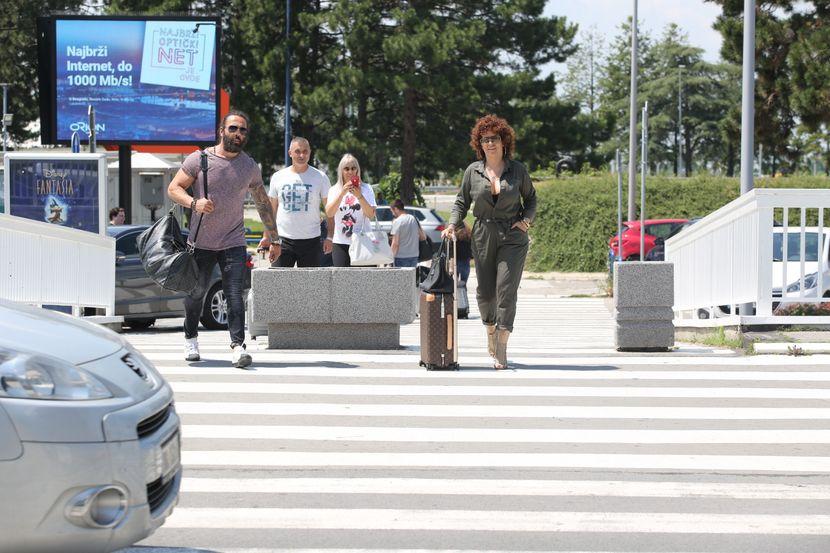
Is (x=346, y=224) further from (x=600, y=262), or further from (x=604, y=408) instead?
(x=600, y=262)

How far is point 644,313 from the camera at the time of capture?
11102 millimetres

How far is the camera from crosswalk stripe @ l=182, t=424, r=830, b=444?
24.4 ft

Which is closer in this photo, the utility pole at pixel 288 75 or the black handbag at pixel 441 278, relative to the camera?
the black handbag at pixel 441 278

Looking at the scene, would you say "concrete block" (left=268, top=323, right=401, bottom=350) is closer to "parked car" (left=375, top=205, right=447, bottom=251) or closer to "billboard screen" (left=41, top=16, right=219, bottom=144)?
"billboard screen" (left=41, top=16, right=219, bottom=144)

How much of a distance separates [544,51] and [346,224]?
35.4m

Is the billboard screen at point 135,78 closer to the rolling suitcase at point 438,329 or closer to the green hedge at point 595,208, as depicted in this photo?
the green hedge at point 595,208

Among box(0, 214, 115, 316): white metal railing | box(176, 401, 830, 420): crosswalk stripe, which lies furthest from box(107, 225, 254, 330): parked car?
box(176, 401, 830, 420): crosswalk stripe

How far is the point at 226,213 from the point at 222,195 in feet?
0.46

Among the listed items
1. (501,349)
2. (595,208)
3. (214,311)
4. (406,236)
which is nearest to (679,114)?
(595,208)

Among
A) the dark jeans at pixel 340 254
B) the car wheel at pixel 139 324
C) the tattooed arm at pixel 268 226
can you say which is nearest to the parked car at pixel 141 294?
the car wheel at pixel 139 324

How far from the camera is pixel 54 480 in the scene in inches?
159

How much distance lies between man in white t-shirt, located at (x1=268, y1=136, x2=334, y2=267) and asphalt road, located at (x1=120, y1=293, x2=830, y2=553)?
109 cm

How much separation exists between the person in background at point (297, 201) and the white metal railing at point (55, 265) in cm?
331

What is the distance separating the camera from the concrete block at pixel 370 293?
1088 cm
